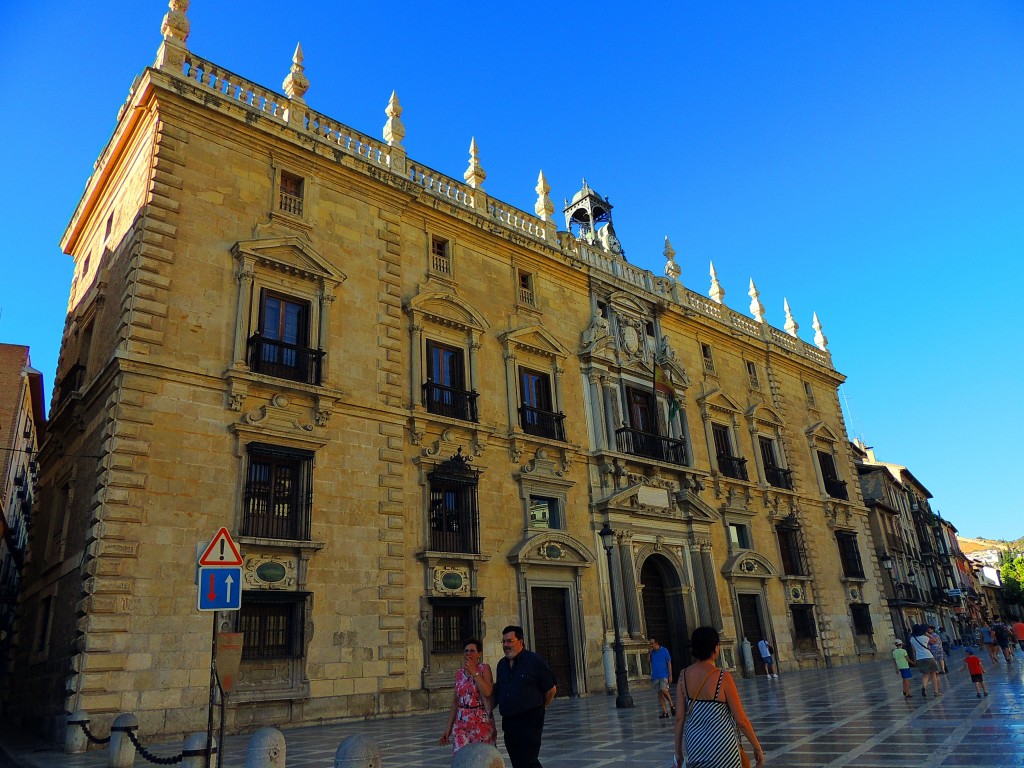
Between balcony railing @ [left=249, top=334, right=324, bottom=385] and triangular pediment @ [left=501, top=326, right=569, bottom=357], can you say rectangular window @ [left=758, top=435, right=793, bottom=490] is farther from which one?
balcony railing @ [left=249, top=334, right=324, bottom=385]

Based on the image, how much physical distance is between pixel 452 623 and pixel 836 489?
70.9 feet

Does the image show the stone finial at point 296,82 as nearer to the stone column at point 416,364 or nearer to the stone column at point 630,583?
the stone column at point 416,364

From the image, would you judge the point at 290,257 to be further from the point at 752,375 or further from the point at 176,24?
the point at 752,375

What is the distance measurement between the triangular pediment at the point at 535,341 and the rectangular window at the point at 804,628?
43.8 feet

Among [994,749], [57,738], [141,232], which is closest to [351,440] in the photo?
[141,232]

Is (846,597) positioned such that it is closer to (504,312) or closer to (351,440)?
(504,312)

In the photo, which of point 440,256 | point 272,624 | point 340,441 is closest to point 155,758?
point 272,624

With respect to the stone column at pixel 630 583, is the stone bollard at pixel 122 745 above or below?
below

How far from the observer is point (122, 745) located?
921 centimetres

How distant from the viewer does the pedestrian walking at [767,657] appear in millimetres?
22656

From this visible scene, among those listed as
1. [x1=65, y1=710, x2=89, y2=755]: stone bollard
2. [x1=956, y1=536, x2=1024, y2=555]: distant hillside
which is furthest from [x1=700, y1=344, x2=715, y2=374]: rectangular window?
[x1=956, y1=536, x2=1024, y2=555]: distant hillside

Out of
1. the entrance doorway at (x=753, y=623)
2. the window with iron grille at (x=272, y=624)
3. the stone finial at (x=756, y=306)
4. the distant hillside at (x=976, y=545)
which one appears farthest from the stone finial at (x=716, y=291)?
the distant hillside at (x=976, y=545)

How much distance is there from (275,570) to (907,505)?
4974 centimetres

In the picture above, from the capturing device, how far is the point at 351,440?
15711 mm
